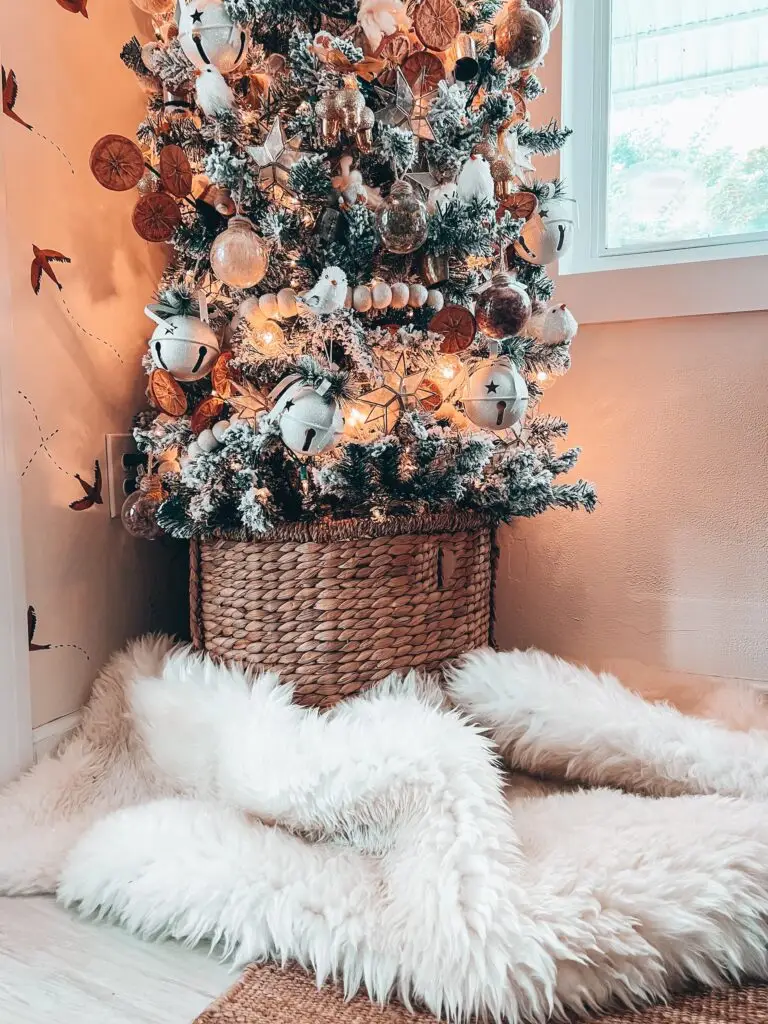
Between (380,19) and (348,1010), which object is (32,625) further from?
(380,19)

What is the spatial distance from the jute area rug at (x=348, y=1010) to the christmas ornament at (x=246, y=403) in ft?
1.94

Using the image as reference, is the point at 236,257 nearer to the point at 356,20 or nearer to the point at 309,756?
the point at 356,20

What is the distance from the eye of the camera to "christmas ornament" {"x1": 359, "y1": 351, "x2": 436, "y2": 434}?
35.1 inches

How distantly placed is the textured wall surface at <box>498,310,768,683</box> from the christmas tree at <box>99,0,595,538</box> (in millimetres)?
286

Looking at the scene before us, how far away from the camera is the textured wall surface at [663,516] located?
1.14 meters

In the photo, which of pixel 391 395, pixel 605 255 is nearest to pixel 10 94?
pixel 391 395

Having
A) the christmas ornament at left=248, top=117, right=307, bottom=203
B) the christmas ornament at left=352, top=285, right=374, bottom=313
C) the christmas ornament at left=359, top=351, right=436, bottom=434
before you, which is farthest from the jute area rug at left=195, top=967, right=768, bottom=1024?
the christmas ornament at left=248, top=117, right=307, bottom=203

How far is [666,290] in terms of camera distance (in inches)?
45.4

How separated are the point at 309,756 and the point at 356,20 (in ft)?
2.67

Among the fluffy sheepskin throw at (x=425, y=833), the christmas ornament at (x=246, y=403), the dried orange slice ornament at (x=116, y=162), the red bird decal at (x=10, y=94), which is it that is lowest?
the fluffy sheepskin throw at (x=425, y=833)

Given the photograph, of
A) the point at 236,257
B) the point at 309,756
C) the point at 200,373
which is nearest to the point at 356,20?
the point at 236,257

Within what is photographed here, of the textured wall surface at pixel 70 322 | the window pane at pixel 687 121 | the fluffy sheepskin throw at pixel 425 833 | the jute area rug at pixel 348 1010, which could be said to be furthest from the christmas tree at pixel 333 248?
the jute area rug at pixel 348 1010

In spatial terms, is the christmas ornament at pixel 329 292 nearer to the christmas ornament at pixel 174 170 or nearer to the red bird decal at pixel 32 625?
the christmas ornament at pixel 174 170

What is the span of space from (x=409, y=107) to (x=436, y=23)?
86 millimetres
